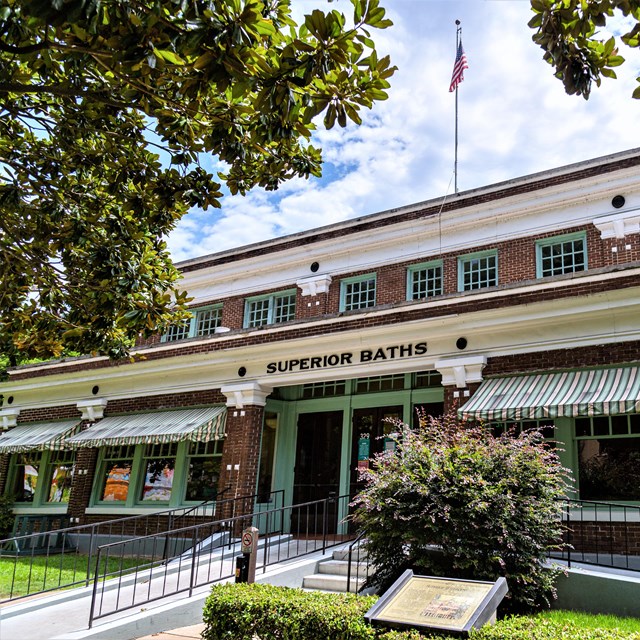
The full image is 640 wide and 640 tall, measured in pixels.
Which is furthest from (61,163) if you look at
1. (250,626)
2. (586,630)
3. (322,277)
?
(322,277)

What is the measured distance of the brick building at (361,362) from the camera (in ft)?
37.6

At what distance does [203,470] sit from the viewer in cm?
1650

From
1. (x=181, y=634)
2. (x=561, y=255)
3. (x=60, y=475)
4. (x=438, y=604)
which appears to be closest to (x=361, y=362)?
(x=561, y=255)

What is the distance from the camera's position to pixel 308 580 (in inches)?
416

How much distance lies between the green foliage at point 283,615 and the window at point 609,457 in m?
5.63

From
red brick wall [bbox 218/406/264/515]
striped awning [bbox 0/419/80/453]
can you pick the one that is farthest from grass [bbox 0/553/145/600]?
striped awning [bbox 0/419/80/453]

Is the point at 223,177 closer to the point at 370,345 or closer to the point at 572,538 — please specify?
the point at 370,345

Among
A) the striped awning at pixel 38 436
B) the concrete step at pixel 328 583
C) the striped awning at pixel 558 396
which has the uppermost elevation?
the striped awning at pixel 558 396

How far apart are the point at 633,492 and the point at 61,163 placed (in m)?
10.1

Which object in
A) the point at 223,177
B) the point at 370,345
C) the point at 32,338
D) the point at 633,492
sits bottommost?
the point at 633,492

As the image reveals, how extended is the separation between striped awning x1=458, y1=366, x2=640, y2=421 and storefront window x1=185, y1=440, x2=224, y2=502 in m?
7.05

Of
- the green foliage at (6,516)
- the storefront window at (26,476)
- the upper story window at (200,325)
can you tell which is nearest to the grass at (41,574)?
the green foliage at (6,516)

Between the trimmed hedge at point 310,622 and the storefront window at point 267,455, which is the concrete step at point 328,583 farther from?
the storefront window at point 267,455

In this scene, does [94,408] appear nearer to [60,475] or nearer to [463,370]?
[60,475]
